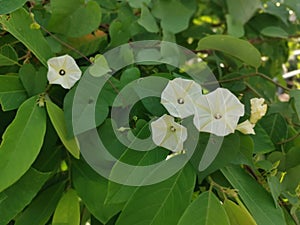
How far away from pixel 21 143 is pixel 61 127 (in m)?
0.04

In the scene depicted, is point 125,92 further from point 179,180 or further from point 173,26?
point 173,26

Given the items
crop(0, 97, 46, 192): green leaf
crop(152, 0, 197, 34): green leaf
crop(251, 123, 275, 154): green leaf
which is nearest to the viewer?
crop(0, 97, 46, 192): green leaf

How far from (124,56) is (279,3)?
0.35 m

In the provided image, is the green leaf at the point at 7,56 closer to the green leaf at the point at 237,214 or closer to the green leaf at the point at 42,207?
the green leaf at the point at 42,207

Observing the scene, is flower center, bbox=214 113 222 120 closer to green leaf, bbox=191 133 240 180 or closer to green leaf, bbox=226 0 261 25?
green leaf, bbox=191 133 240 180

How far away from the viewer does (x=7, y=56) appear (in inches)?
19.3

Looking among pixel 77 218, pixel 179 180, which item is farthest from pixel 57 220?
pixel 179 180

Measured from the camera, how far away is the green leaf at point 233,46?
54 cm

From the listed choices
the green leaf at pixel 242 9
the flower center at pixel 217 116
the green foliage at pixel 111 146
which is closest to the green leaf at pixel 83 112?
the green foliage at pixel 111 146

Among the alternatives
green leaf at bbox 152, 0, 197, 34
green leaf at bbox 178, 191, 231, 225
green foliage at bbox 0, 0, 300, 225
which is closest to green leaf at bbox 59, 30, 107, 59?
green foliage at bbox 0, 0, 300, 225

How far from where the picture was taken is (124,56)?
1.76ft

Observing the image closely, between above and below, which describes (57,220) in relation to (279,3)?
above

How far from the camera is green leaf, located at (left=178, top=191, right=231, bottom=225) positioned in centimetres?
42

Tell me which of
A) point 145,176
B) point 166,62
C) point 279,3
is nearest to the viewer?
point 145,176
